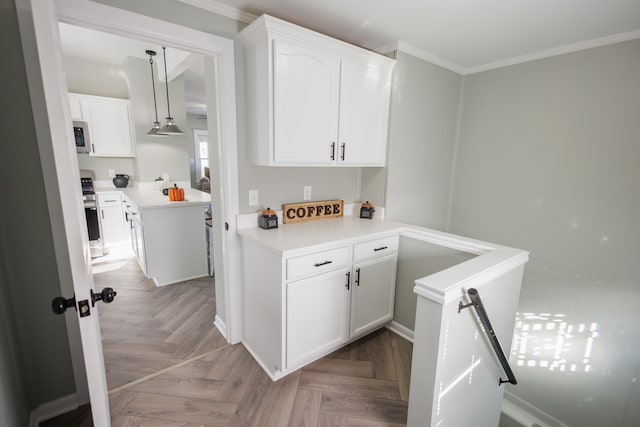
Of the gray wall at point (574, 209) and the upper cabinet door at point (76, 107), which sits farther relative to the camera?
the upper cabinet door at point (76, 107)

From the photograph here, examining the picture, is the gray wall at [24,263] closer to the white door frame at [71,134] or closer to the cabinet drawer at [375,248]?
the white door frame at [71,134]

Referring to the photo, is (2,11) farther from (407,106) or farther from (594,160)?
(594,160)

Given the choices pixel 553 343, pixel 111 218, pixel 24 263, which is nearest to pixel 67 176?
pixel 24 263

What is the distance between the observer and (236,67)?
2018 mm

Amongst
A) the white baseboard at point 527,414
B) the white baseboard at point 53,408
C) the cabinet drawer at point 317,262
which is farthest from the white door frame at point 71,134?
the white baseboard at point 527,414

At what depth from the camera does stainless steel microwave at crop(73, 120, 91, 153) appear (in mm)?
4093

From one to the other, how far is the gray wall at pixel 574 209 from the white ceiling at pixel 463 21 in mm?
235

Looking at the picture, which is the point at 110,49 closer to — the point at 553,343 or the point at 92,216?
the point at 92,216

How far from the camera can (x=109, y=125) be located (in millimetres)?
4340

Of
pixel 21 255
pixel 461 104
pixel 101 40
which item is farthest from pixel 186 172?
pixel 461 104

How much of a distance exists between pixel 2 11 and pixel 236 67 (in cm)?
109

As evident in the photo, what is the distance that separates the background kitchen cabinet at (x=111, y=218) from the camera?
14.0 ft

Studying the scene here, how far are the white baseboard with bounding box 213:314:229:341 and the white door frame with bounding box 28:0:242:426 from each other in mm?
90

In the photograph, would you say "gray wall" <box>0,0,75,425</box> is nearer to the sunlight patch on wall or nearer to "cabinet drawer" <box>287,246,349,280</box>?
"cabinet drawer" <box>287,246,349,280</box>
